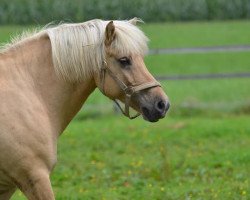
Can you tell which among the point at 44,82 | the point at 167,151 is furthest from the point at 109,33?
the point at 167,151

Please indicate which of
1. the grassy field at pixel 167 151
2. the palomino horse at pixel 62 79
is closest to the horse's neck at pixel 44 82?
the palomino horse at pixel 62 79

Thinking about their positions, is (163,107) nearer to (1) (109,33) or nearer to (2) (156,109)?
(2) (156,109)

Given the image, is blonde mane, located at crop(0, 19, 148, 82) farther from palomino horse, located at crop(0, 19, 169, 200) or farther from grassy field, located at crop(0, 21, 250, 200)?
grassy field, located at crop(0, 21, 250, 200)

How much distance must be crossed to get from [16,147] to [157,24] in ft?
55.6

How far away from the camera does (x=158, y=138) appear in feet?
33.0

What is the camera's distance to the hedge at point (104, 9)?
19656mm

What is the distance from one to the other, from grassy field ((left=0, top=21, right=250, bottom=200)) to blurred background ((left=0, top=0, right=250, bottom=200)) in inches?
0.4

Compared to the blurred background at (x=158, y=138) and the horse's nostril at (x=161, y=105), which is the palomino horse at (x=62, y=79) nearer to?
the horse's nostril at (x=161, y=105)

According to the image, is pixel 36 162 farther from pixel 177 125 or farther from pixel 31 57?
pixel 177 125

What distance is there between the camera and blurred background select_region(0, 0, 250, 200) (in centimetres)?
724

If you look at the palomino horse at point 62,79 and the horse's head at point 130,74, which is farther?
the horse's head at point 130,74

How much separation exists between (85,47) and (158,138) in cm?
530

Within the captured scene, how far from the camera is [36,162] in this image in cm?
467

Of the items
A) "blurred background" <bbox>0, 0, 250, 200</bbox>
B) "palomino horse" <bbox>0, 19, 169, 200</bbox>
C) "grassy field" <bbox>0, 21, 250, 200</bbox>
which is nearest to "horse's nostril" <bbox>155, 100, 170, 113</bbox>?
"palomino horse" <bbox>0, 19, 169, 200</bbox>
